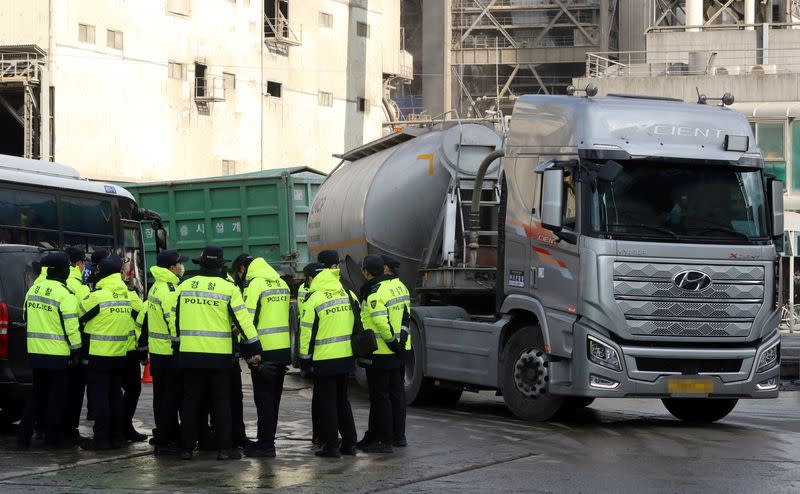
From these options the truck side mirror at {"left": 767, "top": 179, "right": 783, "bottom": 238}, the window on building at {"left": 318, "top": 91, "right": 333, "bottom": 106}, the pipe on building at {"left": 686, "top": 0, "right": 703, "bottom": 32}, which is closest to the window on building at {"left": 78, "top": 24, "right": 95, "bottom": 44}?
the window on building at {"left": 318, "top": 91, "right": 333, "bottom": 106}

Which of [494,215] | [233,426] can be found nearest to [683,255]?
[494,215]

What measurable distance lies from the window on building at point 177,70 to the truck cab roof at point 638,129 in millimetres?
39213

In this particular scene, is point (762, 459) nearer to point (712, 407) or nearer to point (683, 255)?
point (683, 255)

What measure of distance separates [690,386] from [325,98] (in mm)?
47292

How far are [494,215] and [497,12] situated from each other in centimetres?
7199

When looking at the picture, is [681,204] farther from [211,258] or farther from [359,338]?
[211,258]

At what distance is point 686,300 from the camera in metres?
13.0

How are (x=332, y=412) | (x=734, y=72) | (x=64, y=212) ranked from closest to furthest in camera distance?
(x=332, y=412)
(x=64, y=212)
(x=734, y=72)

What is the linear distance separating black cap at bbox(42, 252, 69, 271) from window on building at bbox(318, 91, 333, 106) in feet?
157

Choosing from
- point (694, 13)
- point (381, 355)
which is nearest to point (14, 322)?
point (381, 355)

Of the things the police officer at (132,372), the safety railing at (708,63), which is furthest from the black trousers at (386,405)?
the safety railing at (708,63)

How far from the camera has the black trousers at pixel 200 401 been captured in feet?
36.0

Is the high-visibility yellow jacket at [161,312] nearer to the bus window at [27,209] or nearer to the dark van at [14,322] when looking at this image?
the dark van at [14,322]

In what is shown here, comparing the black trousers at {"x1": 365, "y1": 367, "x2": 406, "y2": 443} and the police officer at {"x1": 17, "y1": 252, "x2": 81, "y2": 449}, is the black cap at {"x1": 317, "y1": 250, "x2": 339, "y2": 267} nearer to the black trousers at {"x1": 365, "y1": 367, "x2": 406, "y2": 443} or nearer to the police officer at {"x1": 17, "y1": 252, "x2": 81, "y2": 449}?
the black trousers at {"x1": 365, "y1": 367, "x2": 406, "y2": 443}
